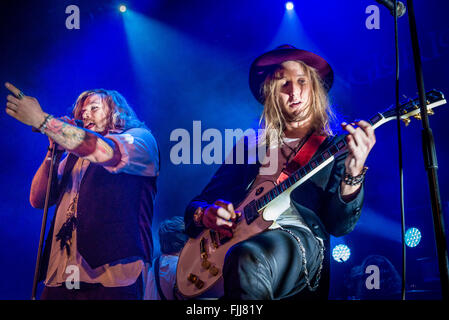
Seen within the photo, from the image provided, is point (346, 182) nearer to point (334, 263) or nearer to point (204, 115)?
point (334, 263)

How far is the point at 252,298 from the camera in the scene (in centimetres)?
246

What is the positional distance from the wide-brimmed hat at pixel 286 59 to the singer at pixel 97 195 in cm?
113

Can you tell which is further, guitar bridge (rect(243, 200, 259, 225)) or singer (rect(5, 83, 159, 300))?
singer (rect(5, 83, 159, 300))

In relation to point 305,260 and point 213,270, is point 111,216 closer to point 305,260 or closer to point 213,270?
point 213,270

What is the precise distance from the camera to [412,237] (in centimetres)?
323

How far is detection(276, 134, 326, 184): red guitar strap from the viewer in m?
2.78

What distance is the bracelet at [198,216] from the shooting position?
118 inches

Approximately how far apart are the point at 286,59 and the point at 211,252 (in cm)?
176

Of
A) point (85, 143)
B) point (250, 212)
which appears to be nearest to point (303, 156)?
point (250, 212)

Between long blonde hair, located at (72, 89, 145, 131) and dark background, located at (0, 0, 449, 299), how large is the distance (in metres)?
0.07

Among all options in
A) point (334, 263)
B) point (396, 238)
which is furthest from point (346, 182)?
point (396, 238)
